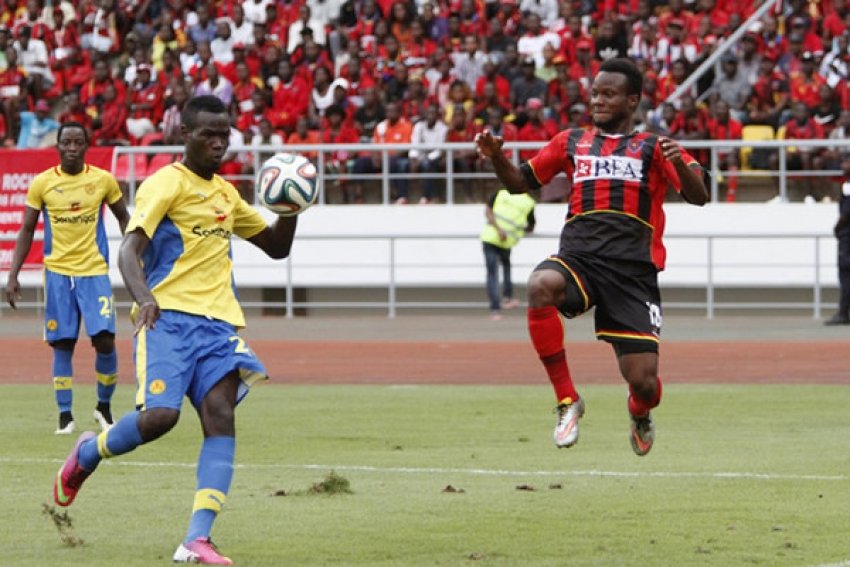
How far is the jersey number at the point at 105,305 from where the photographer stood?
13469 mm

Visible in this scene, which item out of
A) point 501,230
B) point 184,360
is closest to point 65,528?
point 184,360

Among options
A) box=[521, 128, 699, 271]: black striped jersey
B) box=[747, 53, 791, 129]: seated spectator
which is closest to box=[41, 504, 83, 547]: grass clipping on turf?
box=[521, 128, 699, 271]: black striped jersey

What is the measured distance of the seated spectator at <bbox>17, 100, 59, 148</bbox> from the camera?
101 feet

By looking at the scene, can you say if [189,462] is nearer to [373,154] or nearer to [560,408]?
[560,408]

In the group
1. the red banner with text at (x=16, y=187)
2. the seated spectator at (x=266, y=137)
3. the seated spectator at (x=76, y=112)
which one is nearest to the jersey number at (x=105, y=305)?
the red banner with text at (x=16, y=187)

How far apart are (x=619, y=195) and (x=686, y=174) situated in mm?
405

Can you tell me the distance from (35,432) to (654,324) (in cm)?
571

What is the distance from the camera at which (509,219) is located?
26.1 meters

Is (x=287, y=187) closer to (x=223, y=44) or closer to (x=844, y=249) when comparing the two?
(x=844, y=249)

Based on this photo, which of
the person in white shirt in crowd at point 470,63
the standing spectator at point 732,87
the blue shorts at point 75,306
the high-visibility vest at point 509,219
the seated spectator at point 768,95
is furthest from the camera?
the person in white shirt in crowd at point 470,63

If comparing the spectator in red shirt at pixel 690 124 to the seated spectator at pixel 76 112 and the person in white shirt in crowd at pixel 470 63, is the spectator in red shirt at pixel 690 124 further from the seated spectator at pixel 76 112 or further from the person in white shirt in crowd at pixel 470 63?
the seated spectator at pixel 76 112

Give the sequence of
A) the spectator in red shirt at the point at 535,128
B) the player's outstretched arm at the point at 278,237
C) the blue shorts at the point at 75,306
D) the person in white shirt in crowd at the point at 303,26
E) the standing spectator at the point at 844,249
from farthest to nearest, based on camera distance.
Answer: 1. the person in white shirt in crowd at the point at 303,26
2. the spectator in red shirt at the point at 535,128
3. the standing spectator at the point at 844,249
4. the blue shorts at the point at 75,306
5. the player's outstretched arm at the point at 278,237

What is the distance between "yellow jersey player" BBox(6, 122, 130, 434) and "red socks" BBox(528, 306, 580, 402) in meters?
4.70

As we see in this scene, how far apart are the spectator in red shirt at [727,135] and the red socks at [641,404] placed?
17066 millimetres
